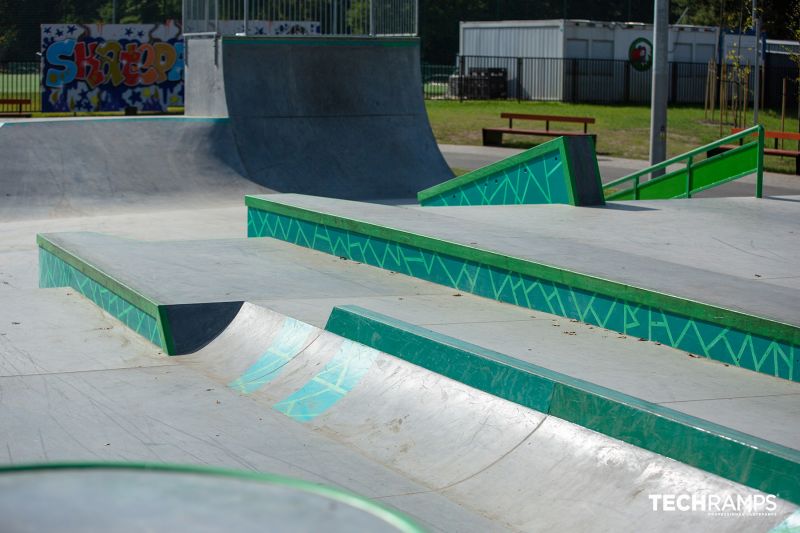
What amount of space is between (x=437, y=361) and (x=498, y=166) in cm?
669

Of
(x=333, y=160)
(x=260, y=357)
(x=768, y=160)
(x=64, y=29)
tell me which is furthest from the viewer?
(x=64, y=29)

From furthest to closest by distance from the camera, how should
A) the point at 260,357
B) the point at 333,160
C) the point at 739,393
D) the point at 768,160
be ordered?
the point at 768,160 → the point at 333,160 → the point at 260,357 → the point at 739,393

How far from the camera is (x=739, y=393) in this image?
4.69m

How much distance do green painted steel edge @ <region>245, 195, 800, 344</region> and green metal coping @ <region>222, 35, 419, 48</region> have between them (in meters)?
8.55

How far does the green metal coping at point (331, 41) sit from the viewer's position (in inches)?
675

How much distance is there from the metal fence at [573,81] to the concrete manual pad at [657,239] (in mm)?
28228

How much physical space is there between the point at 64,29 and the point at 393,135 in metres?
16.9

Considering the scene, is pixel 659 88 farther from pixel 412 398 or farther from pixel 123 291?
pixel 412 398

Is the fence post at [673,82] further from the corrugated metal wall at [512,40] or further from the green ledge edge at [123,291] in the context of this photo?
the green ledge edge at [123,291]

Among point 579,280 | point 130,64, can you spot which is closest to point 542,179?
point 579,280

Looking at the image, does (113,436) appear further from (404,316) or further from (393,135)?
(393,135)

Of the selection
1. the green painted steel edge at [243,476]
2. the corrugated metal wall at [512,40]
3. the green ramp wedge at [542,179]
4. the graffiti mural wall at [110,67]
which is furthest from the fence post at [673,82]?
the green painted steel edge at [243,476]

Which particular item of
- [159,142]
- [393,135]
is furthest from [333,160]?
[159,142]

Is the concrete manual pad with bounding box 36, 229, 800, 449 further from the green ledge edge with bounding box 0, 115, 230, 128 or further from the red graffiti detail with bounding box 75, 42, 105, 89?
the red graffiti detail with bounding box 75, 42, 105, 89
